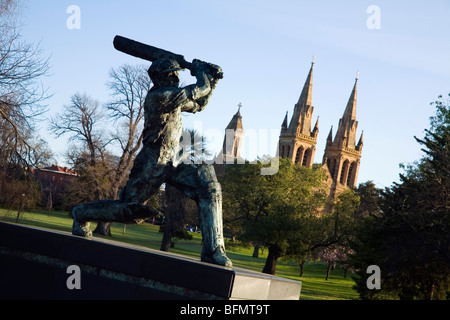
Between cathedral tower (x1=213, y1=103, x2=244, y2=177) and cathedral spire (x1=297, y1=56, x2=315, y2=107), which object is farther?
cathedral spire (x1=297, y1=56, x2=315, y2=107)

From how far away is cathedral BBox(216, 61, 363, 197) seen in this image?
344 feet

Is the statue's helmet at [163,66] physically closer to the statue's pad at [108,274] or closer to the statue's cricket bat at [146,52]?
the statue's cricket bat at [146,52]

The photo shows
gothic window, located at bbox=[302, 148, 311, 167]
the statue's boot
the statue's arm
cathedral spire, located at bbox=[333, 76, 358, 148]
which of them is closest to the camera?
the statue's boot

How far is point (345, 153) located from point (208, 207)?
357 feet

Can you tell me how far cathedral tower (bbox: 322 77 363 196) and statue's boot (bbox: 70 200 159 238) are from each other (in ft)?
347

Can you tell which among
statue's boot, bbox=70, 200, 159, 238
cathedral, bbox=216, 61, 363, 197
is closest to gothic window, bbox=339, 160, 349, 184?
cathedral, bbox=216, 61, 363, 197

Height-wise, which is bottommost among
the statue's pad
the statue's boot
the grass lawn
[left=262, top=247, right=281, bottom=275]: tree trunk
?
the grass lawn

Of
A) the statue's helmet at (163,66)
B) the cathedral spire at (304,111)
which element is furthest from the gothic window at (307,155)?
the statue's helmet at (163,66)

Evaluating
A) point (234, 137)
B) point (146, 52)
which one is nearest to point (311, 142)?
point (234, 137)

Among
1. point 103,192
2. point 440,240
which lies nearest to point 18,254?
point 440,240

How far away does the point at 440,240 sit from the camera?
21625 millimetres

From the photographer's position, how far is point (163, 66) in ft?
23.2

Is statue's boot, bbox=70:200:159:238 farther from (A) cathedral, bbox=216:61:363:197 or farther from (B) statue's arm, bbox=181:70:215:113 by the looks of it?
(A) cathedral, bbox=216:61:363:197

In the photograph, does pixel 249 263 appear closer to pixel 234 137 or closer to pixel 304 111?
pixel 234 137
